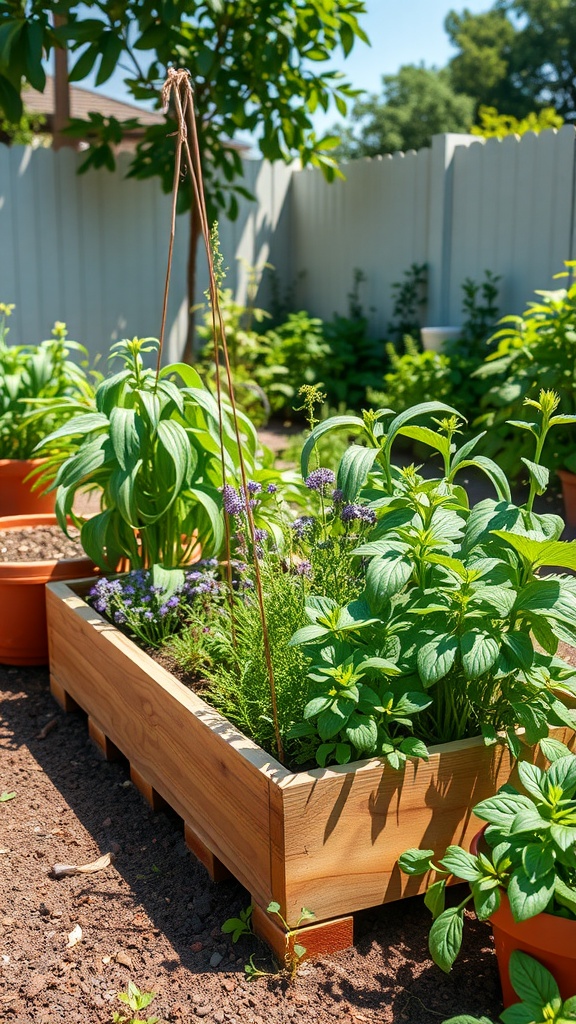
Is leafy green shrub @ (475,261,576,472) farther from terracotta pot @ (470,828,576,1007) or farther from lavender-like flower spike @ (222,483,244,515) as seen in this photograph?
terracotta pot @ (470,828,576,1007)

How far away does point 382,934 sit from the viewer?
1.85 m

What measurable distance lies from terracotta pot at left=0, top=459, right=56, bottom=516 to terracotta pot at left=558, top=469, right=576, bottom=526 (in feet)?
7.42

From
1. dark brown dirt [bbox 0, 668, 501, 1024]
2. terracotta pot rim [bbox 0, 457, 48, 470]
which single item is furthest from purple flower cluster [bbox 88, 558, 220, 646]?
terracotta pot rim [bbox 0, 457, 48, 470]

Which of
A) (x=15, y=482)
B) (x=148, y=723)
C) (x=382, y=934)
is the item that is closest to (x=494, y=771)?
(x=382, y=934)

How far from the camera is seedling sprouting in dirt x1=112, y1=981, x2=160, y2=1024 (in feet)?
5.32

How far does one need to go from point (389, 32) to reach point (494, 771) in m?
50.0

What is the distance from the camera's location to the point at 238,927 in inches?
72.3

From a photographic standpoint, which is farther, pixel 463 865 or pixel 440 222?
pixel 440 222

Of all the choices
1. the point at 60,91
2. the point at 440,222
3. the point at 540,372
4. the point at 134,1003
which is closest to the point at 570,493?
the point at 540,372

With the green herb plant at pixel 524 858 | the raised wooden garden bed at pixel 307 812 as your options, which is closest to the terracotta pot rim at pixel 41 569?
the raised wooden garden bed at pixel 307 812

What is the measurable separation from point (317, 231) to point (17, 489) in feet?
16.9

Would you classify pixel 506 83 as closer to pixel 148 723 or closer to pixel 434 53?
pixel 434 53

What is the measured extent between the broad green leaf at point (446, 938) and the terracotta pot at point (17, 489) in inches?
115

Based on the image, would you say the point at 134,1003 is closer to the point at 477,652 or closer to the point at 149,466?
the point at 477,652
